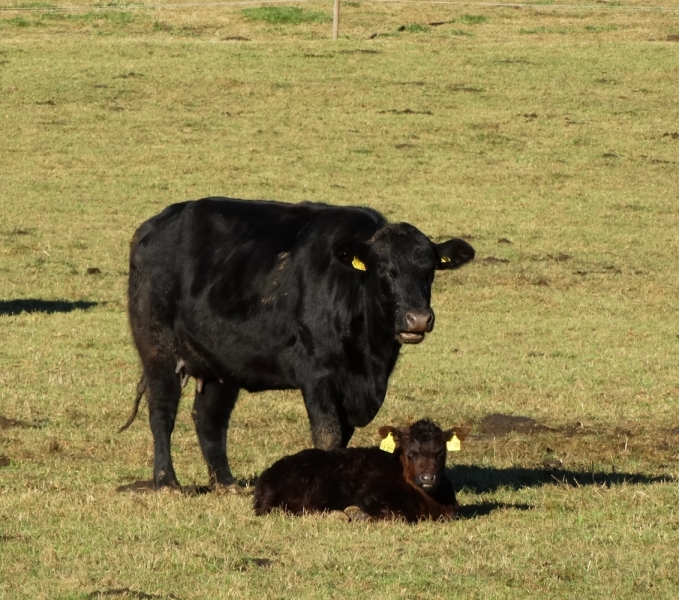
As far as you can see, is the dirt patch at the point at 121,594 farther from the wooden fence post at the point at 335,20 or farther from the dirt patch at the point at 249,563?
the wooden fence post at the point at 335,20

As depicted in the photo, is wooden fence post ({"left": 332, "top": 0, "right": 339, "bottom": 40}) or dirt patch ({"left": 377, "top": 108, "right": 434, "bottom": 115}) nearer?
dirt patch ({"left": 377, "top": 108, "right": 434, "bottom": 115})

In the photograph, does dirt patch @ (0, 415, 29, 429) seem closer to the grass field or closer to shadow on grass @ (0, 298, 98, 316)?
the grass field

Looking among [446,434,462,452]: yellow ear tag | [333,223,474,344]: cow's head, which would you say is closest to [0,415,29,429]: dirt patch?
[333,223,474,344]: cow's head

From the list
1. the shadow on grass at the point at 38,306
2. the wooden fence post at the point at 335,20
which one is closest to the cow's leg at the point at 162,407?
the shadow on grass at the point at 38,306

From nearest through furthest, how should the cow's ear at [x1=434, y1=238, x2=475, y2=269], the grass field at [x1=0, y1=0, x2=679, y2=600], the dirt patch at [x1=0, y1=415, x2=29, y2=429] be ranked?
the grass field at [x1=0, y1=0, x2=679, y2=600] → the cow's ear at [x1=434, y1=238, x2=475, y2=269] → the dirt patch at [x1=0, y1=415, x2=29, y2=429]

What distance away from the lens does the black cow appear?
8531 mm

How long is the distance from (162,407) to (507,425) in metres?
3.70

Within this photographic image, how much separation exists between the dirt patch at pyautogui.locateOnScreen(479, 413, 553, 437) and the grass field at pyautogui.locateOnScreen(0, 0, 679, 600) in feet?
0.15

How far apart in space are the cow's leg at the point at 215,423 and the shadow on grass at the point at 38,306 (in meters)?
8.19

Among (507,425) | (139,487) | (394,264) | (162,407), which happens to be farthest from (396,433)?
(507,425)

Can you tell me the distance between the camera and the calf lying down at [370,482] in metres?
7.62

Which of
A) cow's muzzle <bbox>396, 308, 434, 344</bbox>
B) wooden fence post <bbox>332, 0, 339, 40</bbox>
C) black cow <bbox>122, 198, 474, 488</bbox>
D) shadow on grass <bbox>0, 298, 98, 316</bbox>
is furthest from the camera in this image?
wooden fence post <bbox>332, 0, 339, 40</bbox>

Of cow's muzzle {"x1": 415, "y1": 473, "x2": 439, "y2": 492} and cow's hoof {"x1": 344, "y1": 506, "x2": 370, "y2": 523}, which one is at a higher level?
cow's muzzle {"x1": 415, "y1": 473, "x2": 439, "y2": 492}

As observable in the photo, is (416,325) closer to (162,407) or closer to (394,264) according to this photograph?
(394,264)
